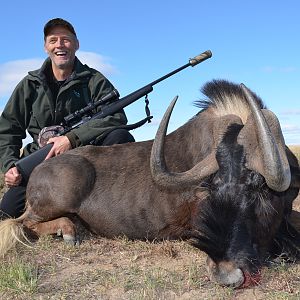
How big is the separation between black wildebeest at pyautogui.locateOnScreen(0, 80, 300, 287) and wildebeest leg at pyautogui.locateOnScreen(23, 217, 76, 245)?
1 centimetres

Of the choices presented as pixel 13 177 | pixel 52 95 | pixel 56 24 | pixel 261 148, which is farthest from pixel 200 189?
pixel 56 24

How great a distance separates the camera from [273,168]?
348 cm

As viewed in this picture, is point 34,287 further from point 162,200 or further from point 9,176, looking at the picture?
point 9,176

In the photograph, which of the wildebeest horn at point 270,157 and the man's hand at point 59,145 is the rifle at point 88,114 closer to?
the man's hand at point 59,145

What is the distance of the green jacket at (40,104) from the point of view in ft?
20.8

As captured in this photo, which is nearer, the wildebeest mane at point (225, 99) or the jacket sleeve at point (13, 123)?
the wildebeest mane at point (225, 99)

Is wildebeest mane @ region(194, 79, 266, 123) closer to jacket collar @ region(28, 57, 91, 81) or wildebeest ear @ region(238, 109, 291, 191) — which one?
wildebeest ear @ region(238, 109, 291, 191)

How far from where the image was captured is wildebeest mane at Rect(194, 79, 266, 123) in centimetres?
458

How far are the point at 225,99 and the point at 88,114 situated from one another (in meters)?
2.19

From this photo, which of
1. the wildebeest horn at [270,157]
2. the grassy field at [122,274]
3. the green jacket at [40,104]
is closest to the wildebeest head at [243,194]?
the wildebeest horn at [270,157]

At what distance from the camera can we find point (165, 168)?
404 cm

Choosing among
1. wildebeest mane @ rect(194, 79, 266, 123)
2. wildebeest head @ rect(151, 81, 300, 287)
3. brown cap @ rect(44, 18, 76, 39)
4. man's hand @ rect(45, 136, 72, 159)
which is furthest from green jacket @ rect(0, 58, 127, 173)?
wildebeest head @ rect(151, 81, 300, 287)

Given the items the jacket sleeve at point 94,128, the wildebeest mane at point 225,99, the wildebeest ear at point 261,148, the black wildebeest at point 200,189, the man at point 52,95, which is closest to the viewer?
the black wildebeest at point 200,189

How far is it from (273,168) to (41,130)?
145 inches
